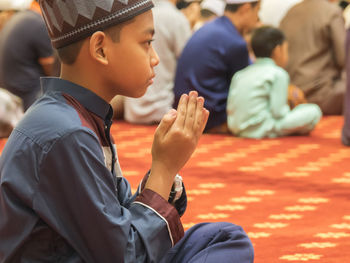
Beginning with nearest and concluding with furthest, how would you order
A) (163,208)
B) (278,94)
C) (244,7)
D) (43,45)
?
(163,208)
(278,94)
(244,7)
(43,45)

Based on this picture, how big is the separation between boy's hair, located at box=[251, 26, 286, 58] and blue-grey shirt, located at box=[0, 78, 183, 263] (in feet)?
12.8

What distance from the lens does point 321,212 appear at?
9.62ft

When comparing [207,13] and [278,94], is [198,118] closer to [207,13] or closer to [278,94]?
[278,94]

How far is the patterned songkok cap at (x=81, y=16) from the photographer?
59.9 inches

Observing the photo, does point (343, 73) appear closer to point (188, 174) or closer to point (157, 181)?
point (188, 174)

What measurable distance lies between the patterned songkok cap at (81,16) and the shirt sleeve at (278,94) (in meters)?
3.53

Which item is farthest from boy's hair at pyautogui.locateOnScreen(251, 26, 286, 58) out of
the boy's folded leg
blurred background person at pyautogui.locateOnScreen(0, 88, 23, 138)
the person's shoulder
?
the person's shoulder

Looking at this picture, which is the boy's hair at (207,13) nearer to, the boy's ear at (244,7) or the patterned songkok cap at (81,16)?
the boy's ear at (244,7)

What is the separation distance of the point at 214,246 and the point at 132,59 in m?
0.48

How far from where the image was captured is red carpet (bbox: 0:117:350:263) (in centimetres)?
249

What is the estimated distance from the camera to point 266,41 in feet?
17.0

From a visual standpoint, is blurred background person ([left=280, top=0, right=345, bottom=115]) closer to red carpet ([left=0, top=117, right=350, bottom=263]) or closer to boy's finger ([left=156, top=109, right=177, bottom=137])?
red carpet ([left=0, top=117, right=350, bottom=263])

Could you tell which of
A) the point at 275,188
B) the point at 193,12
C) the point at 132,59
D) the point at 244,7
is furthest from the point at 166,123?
the point at 193,12

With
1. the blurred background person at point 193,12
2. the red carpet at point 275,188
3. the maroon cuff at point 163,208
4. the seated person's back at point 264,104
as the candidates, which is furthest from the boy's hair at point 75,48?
the blurred background person at point 193,12
